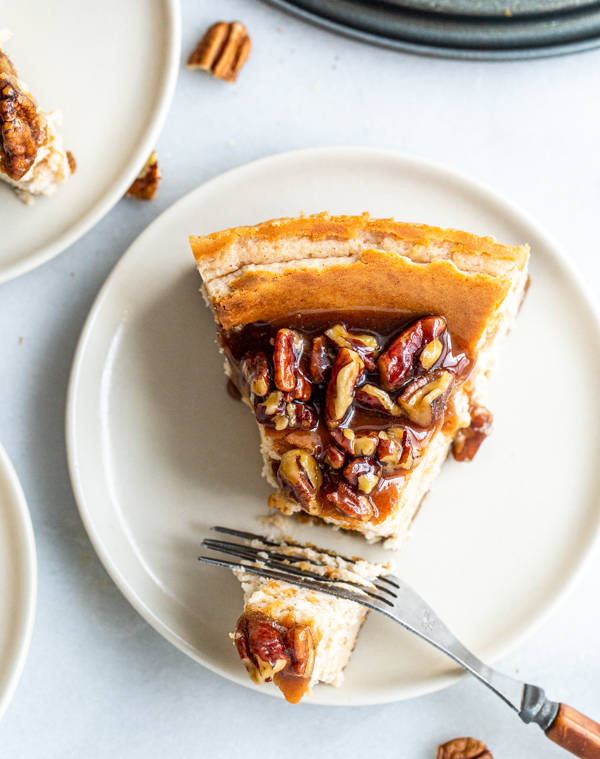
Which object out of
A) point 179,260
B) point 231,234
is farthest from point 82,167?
point 231,234

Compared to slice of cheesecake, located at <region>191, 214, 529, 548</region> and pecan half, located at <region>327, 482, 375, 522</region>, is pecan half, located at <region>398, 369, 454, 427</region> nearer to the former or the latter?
slice of cheesecake, located at <region>191, 214, 529, 548</region>

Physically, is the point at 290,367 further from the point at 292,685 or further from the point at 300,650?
the point at 292,685

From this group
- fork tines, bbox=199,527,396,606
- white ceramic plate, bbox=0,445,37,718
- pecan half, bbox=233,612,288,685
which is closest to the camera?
pecan half, bbox=233,612,288,685

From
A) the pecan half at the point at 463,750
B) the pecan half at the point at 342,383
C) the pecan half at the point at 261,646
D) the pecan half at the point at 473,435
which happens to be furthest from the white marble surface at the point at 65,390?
the pecan half at the point at 342,383

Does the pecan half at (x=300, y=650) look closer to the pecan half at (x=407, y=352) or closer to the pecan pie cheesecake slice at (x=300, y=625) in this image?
the pecan pie cheesecake slice at (x=300, y=625)

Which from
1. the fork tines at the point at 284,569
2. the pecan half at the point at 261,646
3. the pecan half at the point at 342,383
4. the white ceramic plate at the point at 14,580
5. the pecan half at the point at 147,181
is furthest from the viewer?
the pecan half at the point at 147,181

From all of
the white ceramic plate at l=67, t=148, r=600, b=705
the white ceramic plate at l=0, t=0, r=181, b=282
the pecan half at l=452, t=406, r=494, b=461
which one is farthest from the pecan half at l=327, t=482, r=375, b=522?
the white ceramic plate at l=0, t=0, r=181, b=282
